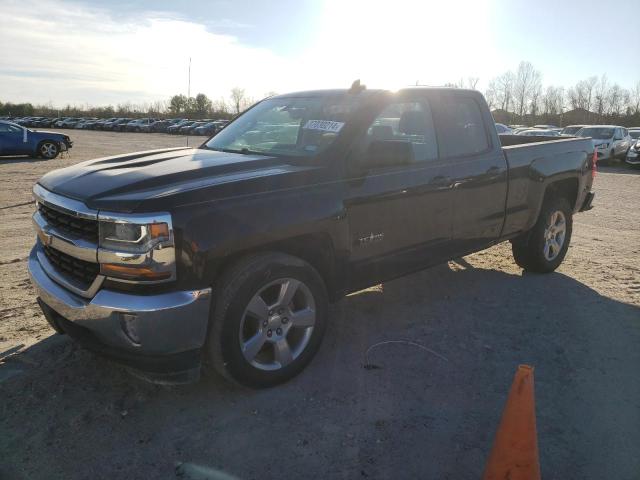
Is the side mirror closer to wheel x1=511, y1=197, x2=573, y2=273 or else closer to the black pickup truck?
the black pickup truck

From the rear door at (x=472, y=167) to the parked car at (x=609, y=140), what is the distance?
17762 mm

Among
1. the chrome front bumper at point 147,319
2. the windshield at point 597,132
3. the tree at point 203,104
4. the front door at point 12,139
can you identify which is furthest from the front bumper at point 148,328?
the tree at point 203,104

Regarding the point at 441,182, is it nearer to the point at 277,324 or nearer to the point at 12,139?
the point at 277,324

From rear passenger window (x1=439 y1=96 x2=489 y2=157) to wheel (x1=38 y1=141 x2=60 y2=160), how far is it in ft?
59.5

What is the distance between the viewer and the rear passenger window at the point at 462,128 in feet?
14.3

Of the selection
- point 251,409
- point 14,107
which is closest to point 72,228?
point 251,409

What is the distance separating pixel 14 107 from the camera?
81500 millimetres

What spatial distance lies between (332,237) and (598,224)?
22.7 feet

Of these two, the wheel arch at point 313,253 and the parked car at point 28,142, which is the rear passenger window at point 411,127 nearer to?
the wheel arch at point 313,253

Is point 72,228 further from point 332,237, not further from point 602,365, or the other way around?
point 602,365

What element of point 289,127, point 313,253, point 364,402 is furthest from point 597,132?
point 364,402

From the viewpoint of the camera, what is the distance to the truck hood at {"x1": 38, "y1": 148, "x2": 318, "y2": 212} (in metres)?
2.79

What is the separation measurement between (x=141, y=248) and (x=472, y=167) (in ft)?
9.73

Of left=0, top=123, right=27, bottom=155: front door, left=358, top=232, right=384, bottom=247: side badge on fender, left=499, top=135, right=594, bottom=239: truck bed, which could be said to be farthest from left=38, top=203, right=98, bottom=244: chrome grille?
left=0, top=123, right=27, bottom=155: front door
